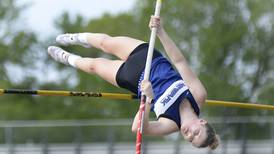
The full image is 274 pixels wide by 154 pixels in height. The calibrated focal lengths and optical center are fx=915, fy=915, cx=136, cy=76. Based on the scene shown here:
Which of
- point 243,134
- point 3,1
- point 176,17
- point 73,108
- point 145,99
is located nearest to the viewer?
point 145,99

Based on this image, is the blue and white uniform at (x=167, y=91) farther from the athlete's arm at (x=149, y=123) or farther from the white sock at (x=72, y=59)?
the white sock at (x=72, y=59)

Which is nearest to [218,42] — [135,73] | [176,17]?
[176,17]

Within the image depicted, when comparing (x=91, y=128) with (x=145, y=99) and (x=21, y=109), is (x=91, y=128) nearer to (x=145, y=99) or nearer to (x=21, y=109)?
(x=145, y=99)

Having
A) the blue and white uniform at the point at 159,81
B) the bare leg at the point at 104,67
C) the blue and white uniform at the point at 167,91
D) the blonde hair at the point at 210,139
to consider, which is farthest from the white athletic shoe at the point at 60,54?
the blonde hair at the point at 210,139

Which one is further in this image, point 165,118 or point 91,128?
point 91,128

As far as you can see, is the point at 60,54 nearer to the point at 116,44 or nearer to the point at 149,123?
the point at 116,44

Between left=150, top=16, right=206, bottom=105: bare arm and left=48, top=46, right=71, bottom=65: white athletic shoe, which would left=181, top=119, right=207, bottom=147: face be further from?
left=48, top=46, right=71, bottom=65: white athletic shoe

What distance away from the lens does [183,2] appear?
90.9ft

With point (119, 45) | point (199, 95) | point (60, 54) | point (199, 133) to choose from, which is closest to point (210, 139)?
point (199, 133)

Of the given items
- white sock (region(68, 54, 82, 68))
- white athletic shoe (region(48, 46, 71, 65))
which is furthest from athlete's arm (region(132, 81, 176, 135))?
white athletic shoe (region(48, 46, 71, 65))

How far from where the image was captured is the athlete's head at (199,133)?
7645 millimetres

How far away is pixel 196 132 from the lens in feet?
25.1

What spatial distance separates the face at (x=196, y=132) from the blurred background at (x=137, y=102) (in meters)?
8.25

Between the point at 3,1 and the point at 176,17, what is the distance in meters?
8.37
